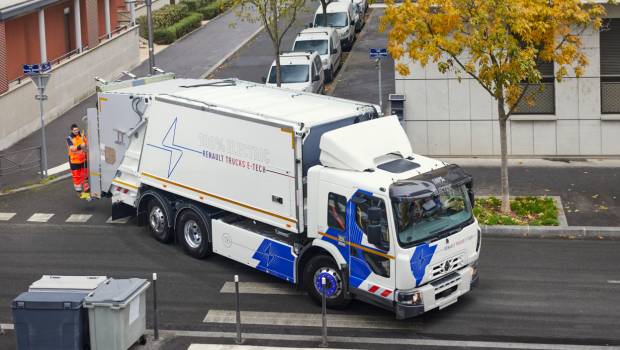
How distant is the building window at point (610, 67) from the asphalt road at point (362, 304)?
6782 mm

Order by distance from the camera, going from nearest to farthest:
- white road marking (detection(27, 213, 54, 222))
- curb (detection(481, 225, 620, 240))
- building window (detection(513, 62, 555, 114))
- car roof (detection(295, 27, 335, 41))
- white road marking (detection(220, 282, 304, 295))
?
1. white road marking (detection(220, 282, 304, 295))
2. curb (detection(481, 225, 620, 240))
3. white road marking (detection(27, 213, 54, 222))
4. building window (detection(513, 62, 555, 114))
5. car roof (detection(295, 27, 335, 41))

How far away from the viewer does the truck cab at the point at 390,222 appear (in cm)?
1502

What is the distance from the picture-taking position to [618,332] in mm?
15305

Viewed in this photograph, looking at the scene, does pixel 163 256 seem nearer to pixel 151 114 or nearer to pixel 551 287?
pixel 151 114

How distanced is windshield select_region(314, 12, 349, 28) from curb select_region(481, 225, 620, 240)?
77.8 feet

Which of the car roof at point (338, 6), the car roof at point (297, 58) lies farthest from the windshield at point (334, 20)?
the car roof at point (297, 58)

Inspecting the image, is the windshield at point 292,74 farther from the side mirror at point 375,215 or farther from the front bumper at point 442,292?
the side mirror at point 375,215

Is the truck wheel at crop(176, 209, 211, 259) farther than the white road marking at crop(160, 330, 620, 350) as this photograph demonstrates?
Yes

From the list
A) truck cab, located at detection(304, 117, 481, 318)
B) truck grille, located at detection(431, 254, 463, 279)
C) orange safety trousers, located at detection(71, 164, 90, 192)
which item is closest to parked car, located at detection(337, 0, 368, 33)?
orange safety trousers, located at detection(71, 164, 90, 192)

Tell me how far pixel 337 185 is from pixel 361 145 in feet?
2.63

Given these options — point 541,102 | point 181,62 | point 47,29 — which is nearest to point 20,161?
point 47,29

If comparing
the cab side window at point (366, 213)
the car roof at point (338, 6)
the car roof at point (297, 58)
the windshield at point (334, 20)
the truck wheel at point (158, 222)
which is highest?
the car roof at point (338, 6)

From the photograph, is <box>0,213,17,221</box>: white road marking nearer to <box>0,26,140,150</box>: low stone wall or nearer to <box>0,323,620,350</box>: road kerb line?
<box>0,323,620,350</box>: road kerb line

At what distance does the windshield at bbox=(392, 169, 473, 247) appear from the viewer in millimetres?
14977
